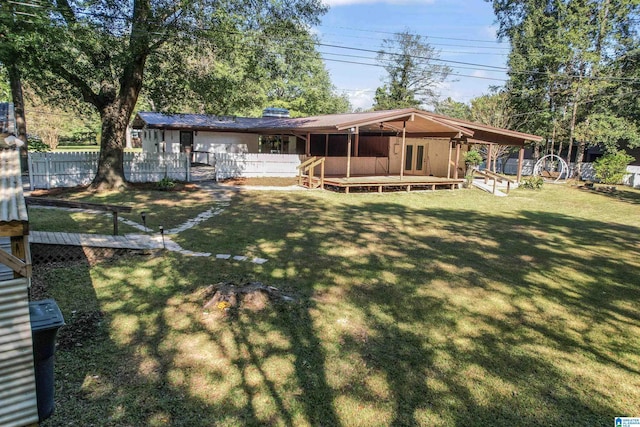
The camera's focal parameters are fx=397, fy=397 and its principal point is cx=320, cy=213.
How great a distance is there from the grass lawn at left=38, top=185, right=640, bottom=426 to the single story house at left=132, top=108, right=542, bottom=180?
10543 millimetres

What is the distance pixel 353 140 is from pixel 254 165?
506cm

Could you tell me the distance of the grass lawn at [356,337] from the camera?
3215 mm

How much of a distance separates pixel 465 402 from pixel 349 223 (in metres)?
7.01

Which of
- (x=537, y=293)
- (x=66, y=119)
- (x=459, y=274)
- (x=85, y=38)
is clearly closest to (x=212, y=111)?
(x=85, y=38)

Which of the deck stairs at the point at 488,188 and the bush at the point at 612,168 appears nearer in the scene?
the deck stairs at the point at 488,188

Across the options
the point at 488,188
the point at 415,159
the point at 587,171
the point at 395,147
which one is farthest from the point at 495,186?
the point at 587,171

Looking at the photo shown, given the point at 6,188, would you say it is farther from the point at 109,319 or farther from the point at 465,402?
the point at 465,402

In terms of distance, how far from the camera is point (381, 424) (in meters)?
3.04

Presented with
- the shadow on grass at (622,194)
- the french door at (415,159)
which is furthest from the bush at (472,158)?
the shadow on grass at (622,194)

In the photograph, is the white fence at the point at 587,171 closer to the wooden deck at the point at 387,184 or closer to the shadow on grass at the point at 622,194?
the shadow on grass at the point at 622,194

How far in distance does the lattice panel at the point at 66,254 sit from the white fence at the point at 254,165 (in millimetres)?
11349

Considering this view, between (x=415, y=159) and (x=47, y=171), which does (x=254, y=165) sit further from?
(x=415, y=159)

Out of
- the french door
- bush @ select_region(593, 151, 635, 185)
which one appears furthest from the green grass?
bush @ select_region(593, 151, 635, 185)

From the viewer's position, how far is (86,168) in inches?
571
